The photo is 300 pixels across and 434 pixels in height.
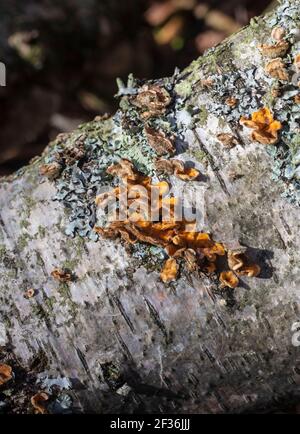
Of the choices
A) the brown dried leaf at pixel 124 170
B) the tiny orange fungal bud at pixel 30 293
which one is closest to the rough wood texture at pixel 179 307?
the tiny orange fungal bud at pixel 30 293

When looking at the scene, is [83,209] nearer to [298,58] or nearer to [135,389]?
[135,389]

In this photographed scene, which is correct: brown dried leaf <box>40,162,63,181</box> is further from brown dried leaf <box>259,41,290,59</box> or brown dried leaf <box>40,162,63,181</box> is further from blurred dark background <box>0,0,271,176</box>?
blurred dark background <box>0,0,271,176</box>

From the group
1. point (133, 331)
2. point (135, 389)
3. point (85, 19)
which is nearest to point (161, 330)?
point (133, 331)

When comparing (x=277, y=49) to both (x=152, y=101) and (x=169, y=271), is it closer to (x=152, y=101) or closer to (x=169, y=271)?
(x=152, y=101)

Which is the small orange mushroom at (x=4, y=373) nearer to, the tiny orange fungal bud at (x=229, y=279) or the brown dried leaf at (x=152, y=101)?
the tiny orange fungal bud at (x=229, y=279)

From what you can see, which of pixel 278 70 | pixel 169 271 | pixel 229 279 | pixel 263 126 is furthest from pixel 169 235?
pixel 278 70
